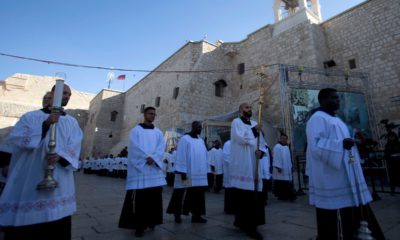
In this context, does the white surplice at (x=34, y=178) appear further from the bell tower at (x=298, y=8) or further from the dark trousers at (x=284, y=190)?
the bell tower at (x=298, y=8)

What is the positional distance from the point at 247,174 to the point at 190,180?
1.23 meters

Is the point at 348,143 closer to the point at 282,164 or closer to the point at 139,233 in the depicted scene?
the point at 139,233

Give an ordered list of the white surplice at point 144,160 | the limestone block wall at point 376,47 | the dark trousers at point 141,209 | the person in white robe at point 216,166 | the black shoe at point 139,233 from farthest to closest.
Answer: the limestone block wall at point 376,47 → the person in white robe at point 216,166 → the white surplice at point 144,160 → the dark trousers at point 141,209 → the black shoe at point 139,233

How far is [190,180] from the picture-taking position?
411 centimetres

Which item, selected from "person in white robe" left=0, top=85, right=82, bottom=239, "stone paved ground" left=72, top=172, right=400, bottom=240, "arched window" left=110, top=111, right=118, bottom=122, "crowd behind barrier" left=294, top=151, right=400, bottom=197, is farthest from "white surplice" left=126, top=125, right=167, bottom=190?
"arched window" left=110, top=111, right=118, bottom=122

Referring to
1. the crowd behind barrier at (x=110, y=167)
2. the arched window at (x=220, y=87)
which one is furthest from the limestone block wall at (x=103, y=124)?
the arched window at (x=220, y=87)

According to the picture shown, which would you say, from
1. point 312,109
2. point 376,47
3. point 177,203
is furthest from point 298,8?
point 177,203

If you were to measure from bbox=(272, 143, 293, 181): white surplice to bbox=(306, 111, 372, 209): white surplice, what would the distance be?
154 inches

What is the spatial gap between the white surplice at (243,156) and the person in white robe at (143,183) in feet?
3.54

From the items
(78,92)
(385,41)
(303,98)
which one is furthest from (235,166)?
(78,92)

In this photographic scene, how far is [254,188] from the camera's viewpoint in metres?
3.17

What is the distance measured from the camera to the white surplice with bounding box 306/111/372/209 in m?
2.21

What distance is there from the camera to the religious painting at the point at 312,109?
935cm

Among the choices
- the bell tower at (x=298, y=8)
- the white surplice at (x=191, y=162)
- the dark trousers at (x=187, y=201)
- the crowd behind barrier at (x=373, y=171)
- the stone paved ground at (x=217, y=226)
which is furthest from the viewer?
the bell tower at (x=298, y=8)
